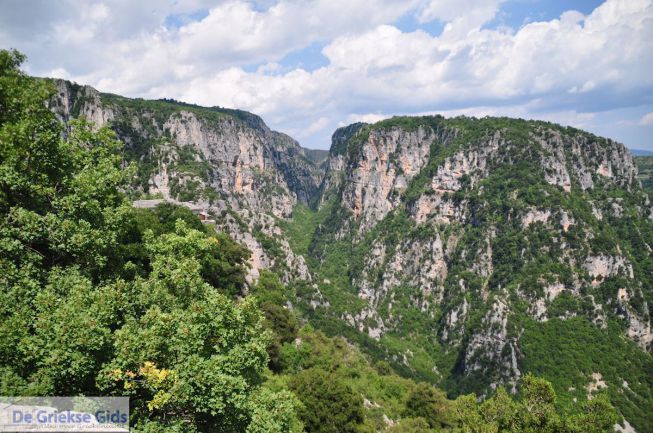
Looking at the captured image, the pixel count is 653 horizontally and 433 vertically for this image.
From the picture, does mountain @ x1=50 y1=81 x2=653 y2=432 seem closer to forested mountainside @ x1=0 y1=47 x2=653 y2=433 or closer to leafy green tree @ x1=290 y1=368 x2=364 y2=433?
forested mountainside @ x1=0 y1=47 x2=653 y2=433

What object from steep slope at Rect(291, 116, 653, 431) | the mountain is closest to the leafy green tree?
the mountain

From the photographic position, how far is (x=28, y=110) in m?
18.8

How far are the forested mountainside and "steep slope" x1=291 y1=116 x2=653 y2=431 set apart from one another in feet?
2.42

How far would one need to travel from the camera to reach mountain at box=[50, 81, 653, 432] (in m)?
124

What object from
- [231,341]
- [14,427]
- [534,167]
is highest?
[534,167]

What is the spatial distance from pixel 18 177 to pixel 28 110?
13.7ft

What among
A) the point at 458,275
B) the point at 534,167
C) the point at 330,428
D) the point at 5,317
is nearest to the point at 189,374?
the point at 5,317

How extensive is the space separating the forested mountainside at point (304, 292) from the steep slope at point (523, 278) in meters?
0.74

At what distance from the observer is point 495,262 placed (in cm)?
16438

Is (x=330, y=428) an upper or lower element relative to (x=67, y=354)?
lower

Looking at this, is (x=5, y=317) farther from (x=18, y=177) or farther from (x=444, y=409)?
(x=444, y=409)

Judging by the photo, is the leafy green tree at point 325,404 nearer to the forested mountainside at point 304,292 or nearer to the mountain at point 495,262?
the forested mountainside at point 304,292

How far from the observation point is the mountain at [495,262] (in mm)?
124500

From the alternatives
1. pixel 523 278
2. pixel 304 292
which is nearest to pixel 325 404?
pixel 304 292
